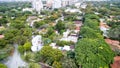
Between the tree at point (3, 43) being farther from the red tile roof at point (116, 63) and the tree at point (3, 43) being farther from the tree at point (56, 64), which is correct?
the red tile roof at point (116, 63)

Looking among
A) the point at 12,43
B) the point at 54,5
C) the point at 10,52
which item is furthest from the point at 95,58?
the point at 54,5

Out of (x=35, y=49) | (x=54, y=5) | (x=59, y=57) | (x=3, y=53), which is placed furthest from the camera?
(x=54, y=5)

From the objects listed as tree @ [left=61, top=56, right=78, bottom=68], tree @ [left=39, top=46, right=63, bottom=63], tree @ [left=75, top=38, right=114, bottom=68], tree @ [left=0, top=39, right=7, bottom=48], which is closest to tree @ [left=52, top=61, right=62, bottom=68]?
tree @ [left=61, top=56, right=78, bottom=68]

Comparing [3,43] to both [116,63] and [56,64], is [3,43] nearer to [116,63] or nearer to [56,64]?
[56,64]

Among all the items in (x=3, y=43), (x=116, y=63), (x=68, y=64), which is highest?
(x=68, y=64)

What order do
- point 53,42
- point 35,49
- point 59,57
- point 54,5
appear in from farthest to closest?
point 54,5 → point 53,42 → point 35,49 → point 59,57

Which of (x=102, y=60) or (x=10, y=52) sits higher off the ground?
(x=102, y=60)

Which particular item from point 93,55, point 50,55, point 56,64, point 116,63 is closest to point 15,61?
point 50,55

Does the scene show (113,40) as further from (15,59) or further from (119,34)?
(15,59)

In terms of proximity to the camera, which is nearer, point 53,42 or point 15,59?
point 15,59
